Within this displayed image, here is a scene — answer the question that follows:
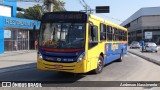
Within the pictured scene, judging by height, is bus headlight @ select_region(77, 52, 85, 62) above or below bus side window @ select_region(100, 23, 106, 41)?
below

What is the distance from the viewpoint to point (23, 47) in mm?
40719

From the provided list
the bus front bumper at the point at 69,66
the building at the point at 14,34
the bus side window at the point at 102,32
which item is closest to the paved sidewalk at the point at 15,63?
the bus front bumper at the point at 69,66

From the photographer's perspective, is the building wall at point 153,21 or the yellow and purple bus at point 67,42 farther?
the building wall at point 153,21

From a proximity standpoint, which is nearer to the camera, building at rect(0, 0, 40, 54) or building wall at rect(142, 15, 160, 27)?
building at rect(0, 0, 40, 54)

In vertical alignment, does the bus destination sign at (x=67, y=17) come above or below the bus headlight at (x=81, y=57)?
above

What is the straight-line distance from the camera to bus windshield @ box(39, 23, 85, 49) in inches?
462

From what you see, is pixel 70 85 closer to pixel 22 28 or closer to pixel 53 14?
pixel 53 14

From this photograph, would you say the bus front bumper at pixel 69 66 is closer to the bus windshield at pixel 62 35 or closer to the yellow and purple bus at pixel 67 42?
the yellow and purple bus at pixel 67 42

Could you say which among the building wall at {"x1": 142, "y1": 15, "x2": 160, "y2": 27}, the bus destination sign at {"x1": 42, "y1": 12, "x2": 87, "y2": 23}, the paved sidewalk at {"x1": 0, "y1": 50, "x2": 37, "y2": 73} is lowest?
the paved sidewalk at {"x1": 0, "y1": 50, "x2": 37, "y2": 73}

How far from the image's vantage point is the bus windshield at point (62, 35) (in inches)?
462

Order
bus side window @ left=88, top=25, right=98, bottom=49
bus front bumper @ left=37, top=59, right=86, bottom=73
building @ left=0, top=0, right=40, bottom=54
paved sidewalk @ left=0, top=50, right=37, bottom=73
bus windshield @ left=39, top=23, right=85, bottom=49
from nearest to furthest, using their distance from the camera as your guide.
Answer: bus front bumper @ left=37, top=59, right=86, bottom=73 < bus windshield @ left=39, top=23, right=85, bottom=49 < bus side window @ left=88, top=25, right=98, bottom=49 < paved sidewalk @ left=0, top=50, right=37, bottom=73 < building @ left=0, top=0, right=40, bottom=54

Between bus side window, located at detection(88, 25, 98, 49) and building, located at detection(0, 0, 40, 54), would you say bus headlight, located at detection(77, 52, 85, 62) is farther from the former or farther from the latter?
building, located at detection(0, 0, 40, 54)

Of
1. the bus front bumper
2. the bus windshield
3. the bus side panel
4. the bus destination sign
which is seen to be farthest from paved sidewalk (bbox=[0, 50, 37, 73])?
the bus side panel

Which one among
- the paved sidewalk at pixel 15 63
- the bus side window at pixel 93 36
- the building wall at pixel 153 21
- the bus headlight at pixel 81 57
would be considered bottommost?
the paved sidewalk at pixel 15 63
